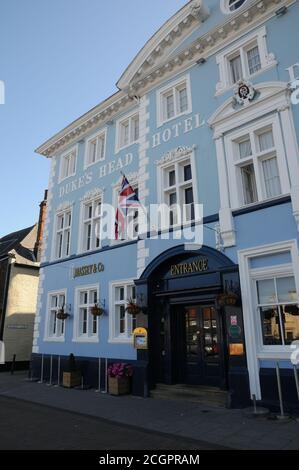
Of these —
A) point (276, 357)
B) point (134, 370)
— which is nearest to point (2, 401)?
point (134, 370)

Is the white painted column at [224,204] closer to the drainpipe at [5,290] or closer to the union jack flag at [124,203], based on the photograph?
the union jack flag at [124,203]

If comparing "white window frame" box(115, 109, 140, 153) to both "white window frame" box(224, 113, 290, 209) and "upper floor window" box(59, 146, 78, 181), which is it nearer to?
"upper floor window" box(59, 146, 78, 181)

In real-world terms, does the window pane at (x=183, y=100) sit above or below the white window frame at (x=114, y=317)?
above

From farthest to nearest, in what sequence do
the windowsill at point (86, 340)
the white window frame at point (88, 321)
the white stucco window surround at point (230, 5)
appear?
the white window frame at point (88, 321)
the windowsill at point (86, 340)
the white stucco window surround at point (230, 5)

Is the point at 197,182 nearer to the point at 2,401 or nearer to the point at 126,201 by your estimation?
the point at 126,201

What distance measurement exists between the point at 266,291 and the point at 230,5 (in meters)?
10.2

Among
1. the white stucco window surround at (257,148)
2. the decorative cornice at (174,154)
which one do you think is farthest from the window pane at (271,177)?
the decorative cornice at (174,154)

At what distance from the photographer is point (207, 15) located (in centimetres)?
1281

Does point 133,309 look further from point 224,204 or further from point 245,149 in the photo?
point 245,149

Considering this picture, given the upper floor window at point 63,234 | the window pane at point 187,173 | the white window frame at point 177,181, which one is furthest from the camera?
the upper floor window at point 63,234

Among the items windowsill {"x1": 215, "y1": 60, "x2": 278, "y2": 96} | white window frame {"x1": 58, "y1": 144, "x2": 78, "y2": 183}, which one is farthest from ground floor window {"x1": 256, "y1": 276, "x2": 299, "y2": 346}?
white window frame {"x1": 58, "y1": 144, "x2": 78, "y2": 183}

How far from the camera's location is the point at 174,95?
13.5m

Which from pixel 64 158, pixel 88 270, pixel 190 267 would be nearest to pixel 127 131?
pixel 64 158

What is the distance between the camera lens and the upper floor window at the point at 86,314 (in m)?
14.1
